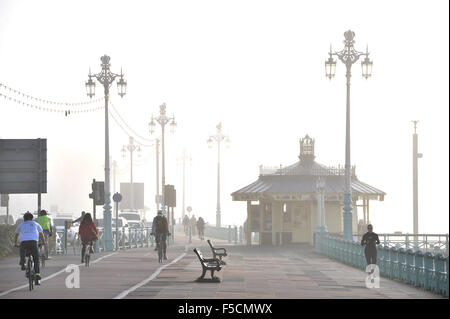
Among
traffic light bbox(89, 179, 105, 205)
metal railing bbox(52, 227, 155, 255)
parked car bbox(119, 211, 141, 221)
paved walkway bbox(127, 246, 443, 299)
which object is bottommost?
paved walkway bbox(127, 246, 443, 299)

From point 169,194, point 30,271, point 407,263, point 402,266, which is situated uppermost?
point 169,194

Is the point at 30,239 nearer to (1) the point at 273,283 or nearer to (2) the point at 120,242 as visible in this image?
(1) the point at 273,283

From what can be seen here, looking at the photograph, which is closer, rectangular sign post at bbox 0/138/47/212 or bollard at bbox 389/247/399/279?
bollard at bbox 389/247/399/279

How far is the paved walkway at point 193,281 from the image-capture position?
2134 centimetres

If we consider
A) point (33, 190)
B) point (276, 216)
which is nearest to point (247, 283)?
point (33, 190)

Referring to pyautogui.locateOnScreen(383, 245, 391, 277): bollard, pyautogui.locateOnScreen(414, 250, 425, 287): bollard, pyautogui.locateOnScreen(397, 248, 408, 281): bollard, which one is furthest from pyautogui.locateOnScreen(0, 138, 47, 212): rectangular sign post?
pyautogui.locateOnScreen(414, 250, 425, 287): bollard

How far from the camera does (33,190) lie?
32844mm

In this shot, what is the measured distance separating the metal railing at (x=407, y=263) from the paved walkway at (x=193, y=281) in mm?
352

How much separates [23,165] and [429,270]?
14.4 metres

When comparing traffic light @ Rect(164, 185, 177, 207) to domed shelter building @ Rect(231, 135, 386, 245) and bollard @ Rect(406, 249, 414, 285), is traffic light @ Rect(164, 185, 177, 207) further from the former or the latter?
bollard @ Rect(406, 249, 414, 285)

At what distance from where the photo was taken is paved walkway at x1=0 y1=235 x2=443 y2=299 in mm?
21344

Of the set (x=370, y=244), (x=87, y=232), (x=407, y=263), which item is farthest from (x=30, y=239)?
(x=370, y=244)

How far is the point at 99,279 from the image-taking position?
83.6 ft
